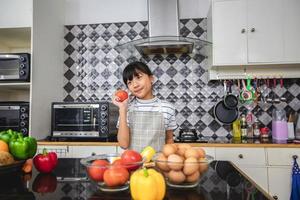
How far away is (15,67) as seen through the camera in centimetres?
191

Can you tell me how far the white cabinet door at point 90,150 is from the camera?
1.85 meters

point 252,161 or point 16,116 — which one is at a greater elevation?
point 16,116

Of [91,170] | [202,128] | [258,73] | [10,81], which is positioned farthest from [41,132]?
[258,73]

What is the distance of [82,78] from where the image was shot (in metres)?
2.44

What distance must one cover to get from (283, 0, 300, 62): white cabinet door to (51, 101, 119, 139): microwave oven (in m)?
1.48

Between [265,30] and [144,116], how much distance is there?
1.29 metres

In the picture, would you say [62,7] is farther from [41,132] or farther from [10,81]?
[41,132]

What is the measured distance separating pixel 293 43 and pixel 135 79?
4.66 ft

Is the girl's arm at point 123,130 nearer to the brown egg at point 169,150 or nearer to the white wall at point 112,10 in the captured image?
the brown egg at point 169,150

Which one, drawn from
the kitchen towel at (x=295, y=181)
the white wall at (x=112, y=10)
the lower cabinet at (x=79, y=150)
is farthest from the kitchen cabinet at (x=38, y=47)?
the kitchen towel at (x=295, y=181)

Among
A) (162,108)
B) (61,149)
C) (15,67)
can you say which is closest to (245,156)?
(162,108)

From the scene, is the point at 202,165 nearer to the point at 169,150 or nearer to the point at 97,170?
the point at 169,150

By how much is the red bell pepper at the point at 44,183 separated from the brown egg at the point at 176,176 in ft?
1.05

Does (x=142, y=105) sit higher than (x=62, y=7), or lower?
lower
